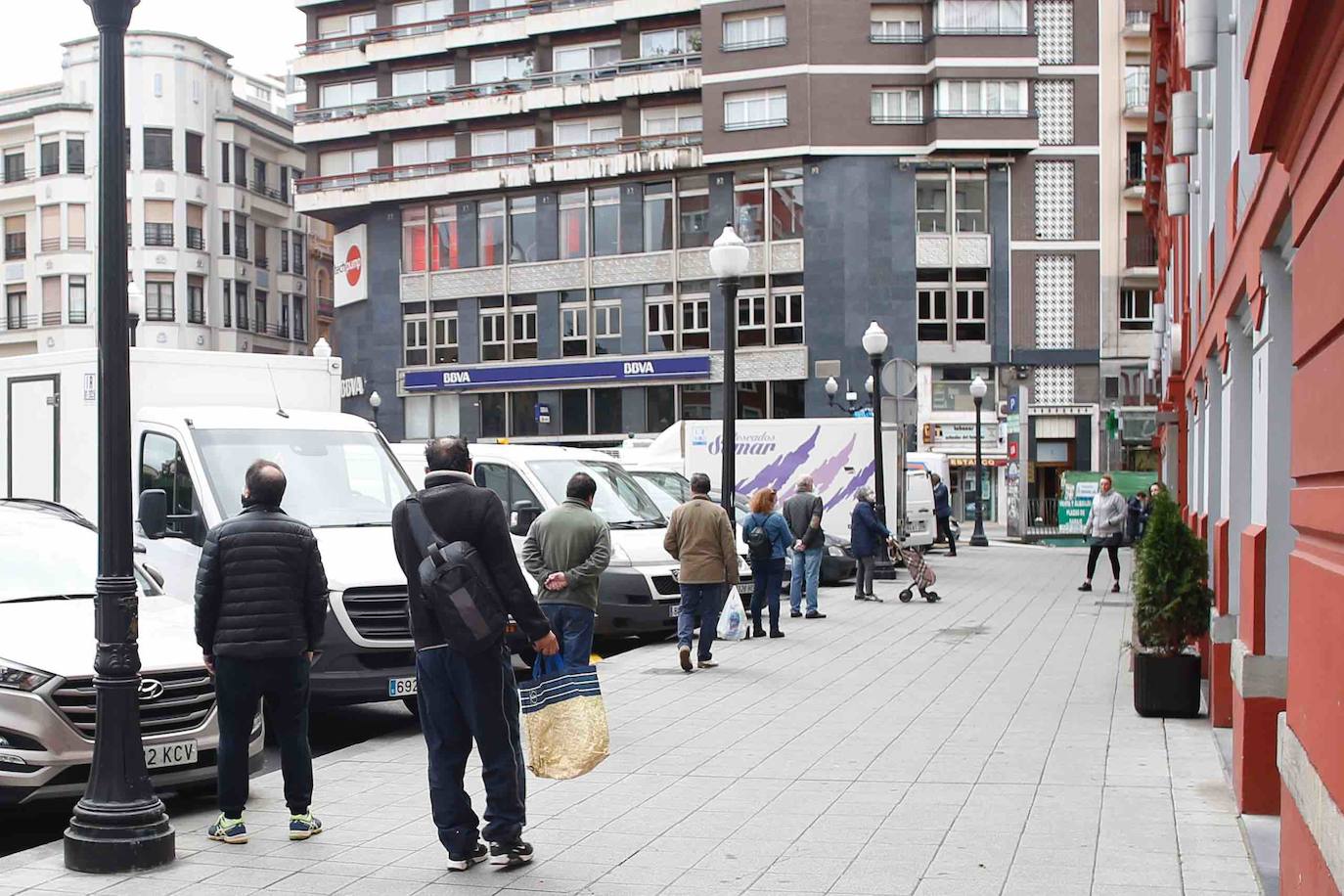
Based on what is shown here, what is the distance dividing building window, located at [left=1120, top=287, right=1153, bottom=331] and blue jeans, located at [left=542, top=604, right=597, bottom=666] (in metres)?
45.1

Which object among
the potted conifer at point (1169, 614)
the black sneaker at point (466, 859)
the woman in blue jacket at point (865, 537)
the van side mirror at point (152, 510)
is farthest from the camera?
the woman in blue jacket at point (865, 537)

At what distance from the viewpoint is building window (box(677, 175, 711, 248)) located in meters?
53.5

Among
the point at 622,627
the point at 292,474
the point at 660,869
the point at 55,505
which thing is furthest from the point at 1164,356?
the point at 660,869

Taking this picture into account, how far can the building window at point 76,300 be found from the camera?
6544 centimetres

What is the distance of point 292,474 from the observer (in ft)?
40.5

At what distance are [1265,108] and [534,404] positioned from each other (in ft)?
171

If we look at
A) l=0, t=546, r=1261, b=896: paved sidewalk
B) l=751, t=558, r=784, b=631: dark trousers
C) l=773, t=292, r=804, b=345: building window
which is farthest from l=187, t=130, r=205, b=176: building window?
l=0, t=546, r=1261, b=896: paved sidewalk

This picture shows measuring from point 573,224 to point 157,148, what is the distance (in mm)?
21602

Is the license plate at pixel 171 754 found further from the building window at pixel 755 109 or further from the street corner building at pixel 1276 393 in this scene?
the building window at pixel 755 109

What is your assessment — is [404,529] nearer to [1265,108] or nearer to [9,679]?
[9,679]

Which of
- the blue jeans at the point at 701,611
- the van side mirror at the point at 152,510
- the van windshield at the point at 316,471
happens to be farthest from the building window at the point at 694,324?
the van side mirror at the point at 152,510

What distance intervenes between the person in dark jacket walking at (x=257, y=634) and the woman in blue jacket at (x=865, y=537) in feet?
50.0

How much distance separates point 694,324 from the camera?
2108 inches

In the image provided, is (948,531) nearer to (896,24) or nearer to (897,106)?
(897,106)
